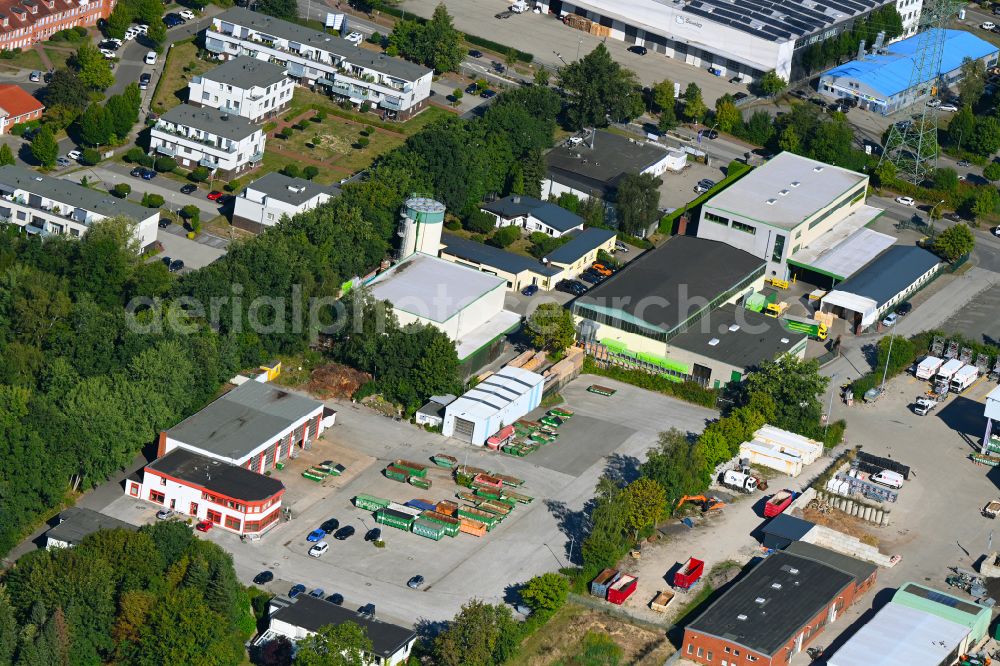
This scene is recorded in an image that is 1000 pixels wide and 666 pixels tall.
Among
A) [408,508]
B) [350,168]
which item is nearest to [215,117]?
[350,168]

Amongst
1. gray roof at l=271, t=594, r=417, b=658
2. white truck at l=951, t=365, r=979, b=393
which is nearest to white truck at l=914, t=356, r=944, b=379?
white truck at l=951, t=365, r=979, b=393

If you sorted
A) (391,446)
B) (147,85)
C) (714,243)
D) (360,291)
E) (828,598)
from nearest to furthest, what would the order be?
(828,598), (391,446), (360,291), (714,243), (147,85)

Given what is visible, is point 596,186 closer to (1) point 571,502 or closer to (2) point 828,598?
(1) point 571,502

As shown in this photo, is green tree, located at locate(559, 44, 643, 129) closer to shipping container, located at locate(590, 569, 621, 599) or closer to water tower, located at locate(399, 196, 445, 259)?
water tower, located at locate(399, 196, 445, 259)

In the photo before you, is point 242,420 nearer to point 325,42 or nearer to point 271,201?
point 271,201

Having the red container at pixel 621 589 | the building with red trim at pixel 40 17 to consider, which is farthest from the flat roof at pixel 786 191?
the building with red trim at pixel 40 17

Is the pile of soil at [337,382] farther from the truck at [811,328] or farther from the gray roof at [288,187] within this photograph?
the truck at [811,328]

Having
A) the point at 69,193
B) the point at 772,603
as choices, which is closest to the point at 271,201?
the point at 69,193
